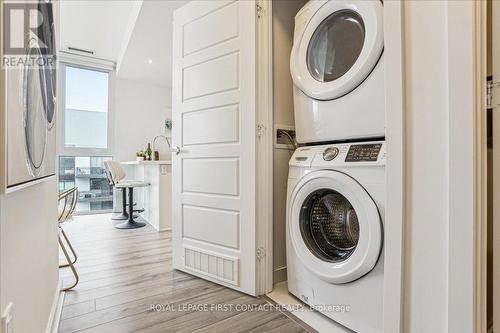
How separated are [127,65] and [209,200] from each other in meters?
3.40

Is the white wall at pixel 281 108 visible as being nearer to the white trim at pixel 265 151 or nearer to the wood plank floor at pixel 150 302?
the white trim at pixel 265 151

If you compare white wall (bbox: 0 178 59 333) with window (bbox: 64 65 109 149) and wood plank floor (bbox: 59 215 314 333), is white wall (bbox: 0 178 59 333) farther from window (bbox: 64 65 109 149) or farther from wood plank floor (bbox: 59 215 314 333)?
window (bbox: 64 65 109 149)

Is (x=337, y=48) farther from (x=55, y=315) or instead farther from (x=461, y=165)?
(x=55, y=315)

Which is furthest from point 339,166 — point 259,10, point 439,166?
point 259,10

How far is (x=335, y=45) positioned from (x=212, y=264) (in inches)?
64.3

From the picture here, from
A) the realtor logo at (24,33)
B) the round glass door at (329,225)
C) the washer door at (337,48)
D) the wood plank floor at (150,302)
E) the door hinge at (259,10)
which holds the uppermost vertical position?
the door hinge at (259,10)

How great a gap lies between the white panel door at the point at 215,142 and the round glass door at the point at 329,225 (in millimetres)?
363

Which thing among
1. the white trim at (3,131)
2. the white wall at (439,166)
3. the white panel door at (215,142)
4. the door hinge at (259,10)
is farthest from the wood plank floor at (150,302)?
the door hinge at (259,10)

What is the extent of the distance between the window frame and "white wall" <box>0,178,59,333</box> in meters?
3.88

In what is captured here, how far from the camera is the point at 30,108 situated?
0.74m

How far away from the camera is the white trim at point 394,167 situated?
1.01m

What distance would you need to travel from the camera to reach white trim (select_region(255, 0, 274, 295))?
68.9 inches

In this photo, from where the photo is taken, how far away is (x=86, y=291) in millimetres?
1787

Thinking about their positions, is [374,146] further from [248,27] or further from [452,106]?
[248,27]
